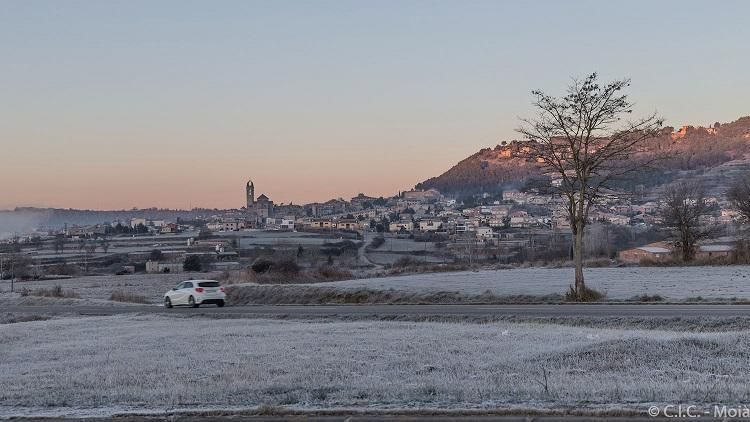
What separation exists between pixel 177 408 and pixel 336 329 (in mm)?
13566

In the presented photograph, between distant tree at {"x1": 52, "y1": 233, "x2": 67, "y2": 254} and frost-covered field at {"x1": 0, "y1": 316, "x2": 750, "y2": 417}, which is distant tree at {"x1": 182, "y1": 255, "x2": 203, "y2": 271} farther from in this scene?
frost-covered field at {"x1": 0, "y1": 316, "x2": 750, "y2": 417}

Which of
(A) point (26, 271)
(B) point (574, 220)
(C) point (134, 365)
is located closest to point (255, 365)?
(C) point (134, 365)

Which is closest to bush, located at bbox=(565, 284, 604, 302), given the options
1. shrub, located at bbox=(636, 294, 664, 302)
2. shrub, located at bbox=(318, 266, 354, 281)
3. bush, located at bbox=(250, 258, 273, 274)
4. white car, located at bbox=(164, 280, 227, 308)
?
shrub, located at bbox=(636, 294, 664, 302)

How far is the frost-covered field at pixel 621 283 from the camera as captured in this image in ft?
132

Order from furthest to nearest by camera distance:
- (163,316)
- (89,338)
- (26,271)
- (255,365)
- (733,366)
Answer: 1. (26,271)
2. (163,316)
3. (89,338)
4. (255,365)
5. (733,366)

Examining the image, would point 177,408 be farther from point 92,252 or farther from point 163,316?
point 92,252

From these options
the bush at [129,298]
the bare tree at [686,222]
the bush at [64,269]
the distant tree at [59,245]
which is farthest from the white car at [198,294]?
the distant tree at [59,245]

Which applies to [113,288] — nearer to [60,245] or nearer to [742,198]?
[742,198]

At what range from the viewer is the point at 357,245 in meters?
142

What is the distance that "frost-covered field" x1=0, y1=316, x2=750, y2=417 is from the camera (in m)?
12.2

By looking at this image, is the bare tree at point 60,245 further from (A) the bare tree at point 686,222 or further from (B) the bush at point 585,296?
(B) the bush at point 585,296

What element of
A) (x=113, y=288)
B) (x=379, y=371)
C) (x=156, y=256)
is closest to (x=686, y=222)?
(x=113, y=288)

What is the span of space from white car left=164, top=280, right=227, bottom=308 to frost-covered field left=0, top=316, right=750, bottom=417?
63.2 ft

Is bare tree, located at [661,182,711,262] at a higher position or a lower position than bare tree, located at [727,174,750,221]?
lower
